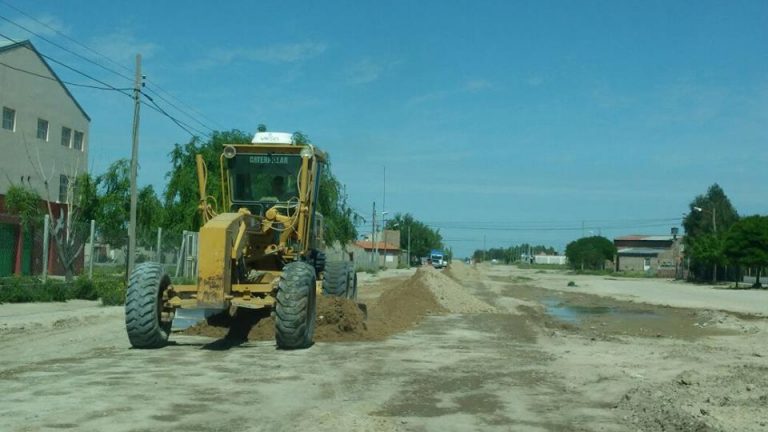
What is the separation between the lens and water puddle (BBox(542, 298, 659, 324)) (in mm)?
27575

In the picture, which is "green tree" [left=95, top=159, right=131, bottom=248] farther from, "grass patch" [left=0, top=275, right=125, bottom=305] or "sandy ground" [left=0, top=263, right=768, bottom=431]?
"sandy ground" [left=0, top=263, right=768, bottom=431]

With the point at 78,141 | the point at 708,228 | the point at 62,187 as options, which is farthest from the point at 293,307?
the point at 708,228

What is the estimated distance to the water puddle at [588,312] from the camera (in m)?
27.6

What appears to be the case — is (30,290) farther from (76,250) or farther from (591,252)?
(591,252)

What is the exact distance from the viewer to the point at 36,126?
4784cm

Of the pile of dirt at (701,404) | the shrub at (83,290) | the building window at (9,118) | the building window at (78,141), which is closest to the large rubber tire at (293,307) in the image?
the pile of dirt at (701,404)

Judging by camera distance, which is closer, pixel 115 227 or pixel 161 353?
pixel 161 353

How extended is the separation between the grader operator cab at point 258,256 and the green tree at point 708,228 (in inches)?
2290

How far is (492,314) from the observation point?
2544cm

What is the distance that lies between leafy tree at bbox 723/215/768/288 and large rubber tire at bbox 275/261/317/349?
54.9m

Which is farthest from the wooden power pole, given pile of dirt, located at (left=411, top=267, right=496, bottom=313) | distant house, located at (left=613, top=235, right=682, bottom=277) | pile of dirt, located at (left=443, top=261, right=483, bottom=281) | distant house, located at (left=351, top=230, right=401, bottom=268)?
distant house, located at (left=351, top=230, right=401, bottom=268)

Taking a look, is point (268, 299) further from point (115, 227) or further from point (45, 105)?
point (45, 105)

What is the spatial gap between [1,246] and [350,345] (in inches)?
772

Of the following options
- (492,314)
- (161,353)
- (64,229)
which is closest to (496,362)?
(161,353)
